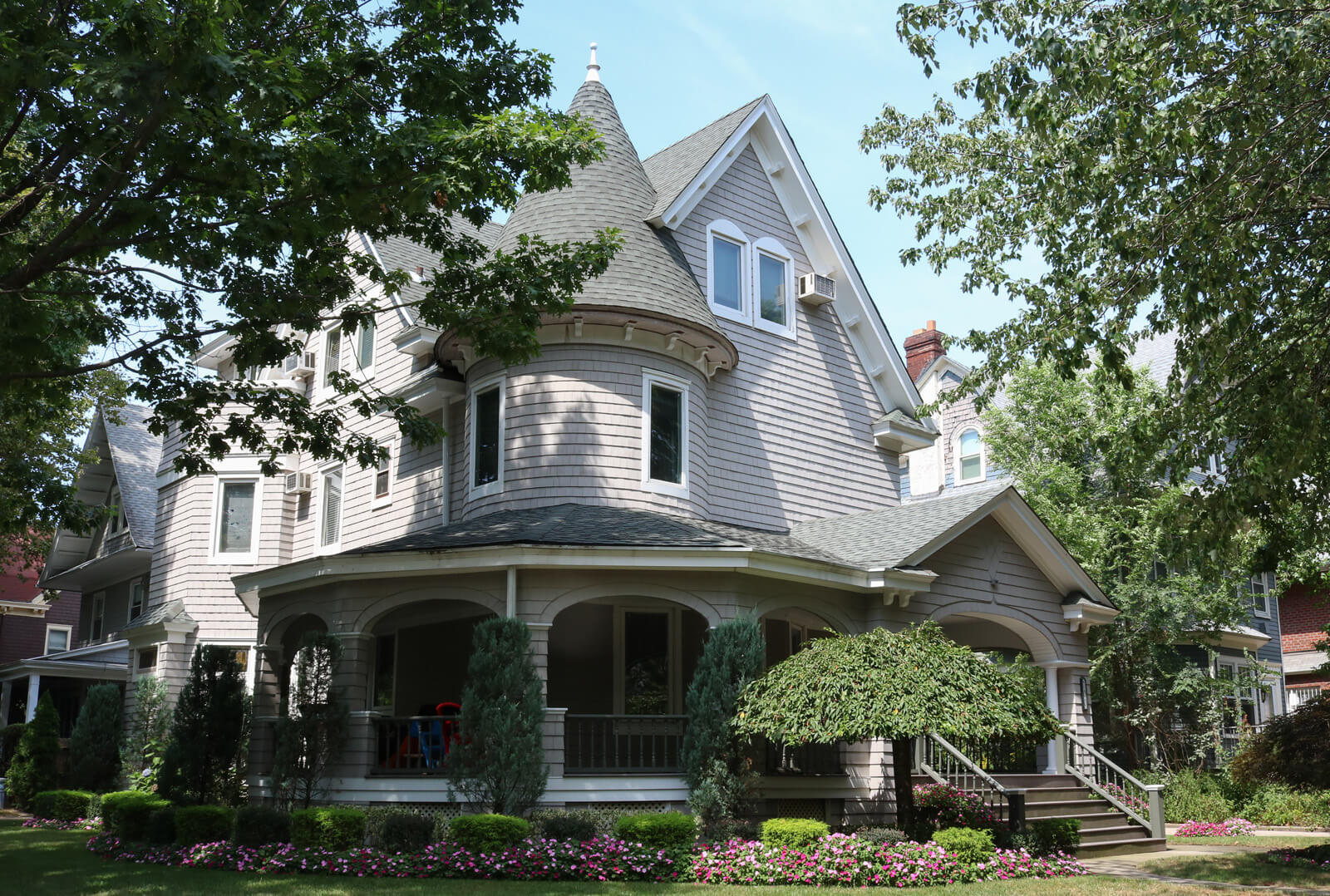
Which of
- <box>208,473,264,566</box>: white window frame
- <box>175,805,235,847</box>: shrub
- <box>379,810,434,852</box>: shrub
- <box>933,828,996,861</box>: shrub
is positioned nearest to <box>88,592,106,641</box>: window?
<box>208,473,264,566</box>: white window frame

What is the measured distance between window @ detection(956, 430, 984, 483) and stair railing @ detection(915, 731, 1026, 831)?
16.5m

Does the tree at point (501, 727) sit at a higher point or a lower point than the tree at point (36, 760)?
higher

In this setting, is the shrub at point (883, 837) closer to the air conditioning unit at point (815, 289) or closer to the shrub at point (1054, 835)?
the shrub at point (1054, 835)

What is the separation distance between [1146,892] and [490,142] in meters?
10.6

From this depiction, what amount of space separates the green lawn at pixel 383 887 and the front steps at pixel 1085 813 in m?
3.16

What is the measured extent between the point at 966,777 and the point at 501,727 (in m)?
8.03

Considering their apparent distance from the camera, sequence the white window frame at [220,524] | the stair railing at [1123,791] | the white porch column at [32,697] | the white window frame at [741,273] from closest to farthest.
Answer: the stair railing at [1123,791]
the white window frame at [741,273]
the white window frame at [220,524]
the white porch column at [32,697]

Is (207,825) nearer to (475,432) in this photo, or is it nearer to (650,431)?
(475,432)

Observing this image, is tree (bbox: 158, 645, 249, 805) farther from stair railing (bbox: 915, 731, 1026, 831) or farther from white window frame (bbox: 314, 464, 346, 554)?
stair railing (bbox: 915, 731, 1026, 831)

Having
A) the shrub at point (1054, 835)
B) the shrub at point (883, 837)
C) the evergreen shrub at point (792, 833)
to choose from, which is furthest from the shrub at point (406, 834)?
the shrub at point (1054, 835)

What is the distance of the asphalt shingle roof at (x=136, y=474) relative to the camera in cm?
3023

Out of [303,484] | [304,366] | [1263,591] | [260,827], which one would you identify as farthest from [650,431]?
[1263,591]

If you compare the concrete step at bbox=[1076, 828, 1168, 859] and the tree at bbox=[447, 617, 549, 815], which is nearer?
the tree at bbox=[447, 617, 549, 815]

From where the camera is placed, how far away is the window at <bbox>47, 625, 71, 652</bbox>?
4409 centimetres
